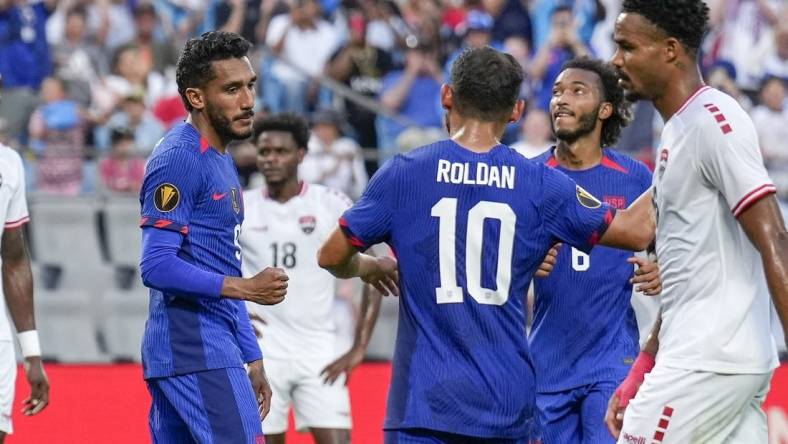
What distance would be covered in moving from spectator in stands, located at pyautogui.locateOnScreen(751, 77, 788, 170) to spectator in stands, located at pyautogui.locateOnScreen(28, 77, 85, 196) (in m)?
7.15

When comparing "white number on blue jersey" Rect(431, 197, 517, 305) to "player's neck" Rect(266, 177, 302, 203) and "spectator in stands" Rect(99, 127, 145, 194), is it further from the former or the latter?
"spectator in stands" Rect(99, 127, 145, 194)

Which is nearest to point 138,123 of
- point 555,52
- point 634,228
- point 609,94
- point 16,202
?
point 555,52

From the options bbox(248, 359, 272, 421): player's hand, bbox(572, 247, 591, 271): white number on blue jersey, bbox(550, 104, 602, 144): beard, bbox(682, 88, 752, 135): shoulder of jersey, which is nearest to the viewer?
bbox(682, 88, 752, 135): shoulder of jersey

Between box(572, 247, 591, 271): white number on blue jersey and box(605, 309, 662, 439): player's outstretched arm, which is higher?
box(572, 247, 591, 271): white number on blue jersey

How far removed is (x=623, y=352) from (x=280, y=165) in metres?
2.98

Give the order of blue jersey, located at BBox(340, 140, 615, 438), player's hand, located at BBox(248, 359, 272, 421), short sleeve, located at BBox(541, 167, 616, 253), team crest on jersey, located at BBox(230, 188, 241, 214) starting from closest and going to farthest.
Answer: blue jersey, located at BBox(340, 140, 615, 438), short sleeve, located at BBox(541, 167, 616, 253), team crest on jersey, located at BBox(230, 188, 241, 214), player's hand, located at BBox(248, 359, 272, 421)

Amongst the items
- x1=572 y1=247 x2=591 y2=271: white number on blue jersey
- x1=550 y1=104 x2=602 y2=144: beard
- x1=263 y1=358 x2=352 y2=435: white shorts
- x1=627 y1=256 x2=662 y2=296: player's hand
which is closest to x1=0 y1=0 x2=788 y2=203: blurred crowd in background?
x1=263 y1=358 x2=352 y2=435: white shorts

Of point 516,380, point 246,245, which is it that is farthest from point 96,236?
point 516,380

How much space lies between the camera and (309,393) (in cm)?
841

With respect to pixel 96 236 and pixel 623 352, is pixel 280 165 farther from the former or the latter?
pixel 96 236

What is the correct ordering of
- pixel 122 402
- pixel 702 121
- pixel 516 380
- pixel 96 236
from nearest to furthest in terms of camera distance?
pixel 702 121, pixel 516 380, pixel 122 402, pixel 96 236

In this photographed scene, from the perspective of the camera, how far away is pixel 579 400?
642 cm

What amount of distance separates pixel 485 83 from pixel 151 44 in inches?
447

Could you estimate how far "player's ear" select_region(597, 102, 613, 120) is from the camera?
6.81 meters
